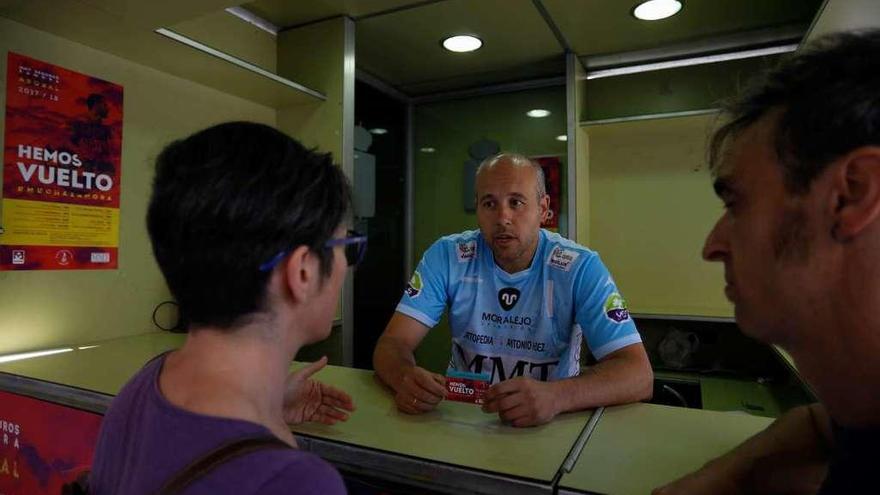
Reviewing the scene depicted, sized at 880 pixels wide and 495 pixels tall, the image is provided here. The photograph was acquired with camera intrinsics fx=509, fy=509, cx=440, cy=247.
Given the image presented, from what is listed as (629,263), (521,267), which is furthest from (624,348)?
(629,263)

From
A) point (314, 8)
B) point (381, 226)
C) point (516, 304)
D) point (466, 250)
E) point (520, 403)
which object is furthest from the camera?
point (381, 226)

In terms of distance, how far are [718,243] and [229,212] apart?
633 mm

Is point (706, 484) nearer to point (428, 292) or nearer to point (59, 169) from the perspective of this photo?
point (428, 292)

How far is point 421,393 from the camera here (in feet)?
3.54

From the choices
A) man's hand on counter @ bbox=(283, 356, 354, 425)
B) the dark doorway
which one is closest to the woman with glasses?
man's hand on counter @ bbox=(283, 356, 354, 425)

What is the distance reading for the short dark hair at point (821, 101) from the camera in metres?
0.53

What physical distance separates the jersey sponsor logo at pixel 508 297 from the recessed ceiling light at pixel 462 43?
1.39 metres

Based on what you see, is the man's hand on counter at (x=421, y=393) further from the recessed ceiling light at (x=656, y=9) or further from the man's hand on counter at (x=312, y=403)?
the recessed ceiling light at (x=656, y=9)

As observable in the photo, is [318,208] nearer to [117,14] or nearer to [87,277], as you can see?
[117,14]

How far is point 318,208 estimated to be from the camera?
0.62 m

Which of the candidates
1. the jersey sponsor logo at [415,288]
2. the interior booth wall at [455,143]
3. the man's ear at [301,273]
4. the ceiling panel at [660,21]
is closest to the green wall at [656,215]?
the interior booth wall at [455,143]

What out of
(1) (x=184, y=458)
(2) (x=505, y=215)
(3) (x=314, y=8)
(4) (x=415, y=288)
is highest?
(3) (x=314, y=8)

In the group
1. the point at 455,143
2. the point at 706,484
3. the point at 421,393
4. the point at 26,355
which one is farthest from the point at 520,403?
the point at 455,143

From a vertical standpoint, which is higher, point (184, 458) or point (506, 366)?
point (184, 458)
